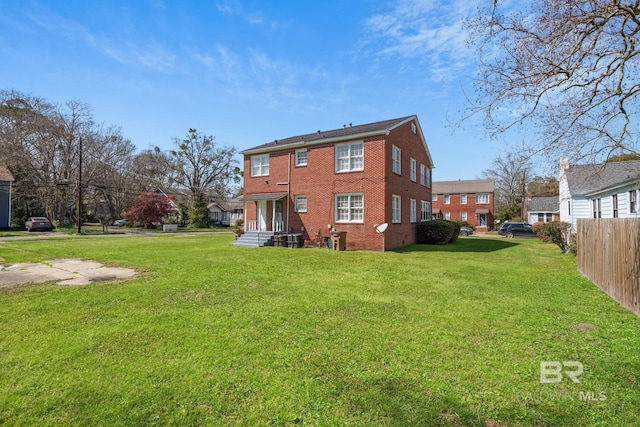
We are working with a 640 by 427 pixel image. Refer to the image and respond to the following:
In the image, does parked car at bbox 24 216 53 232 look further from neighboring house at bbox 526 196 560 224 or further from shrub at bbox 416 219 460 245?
neighboring house at bbox 526 196 560 224

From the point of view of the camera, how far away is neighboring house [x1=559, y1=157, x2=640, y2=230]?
11.6 metres

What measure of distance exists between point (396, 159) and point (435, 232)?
5.76m

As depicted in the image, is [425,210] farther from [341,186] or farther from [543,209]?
[543,209]

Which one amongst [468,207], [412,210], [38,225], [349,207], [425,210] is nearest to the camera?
[349,207]

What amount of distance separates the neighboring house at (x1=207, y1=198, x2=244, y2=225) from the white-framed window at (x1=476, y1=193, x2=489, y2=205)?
124ft

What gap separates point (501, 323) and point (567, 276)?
595cm

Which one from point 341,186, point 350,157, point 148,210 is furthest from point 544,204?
point 148,210

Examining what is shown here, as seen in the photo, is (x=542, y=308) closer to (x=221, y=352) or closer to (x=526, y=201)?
(x=221, y=352)

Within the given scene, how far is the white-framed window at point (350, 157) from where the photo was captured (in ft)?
54.3

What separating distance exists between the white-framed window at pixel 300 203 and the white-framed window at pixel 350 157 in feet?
8.71

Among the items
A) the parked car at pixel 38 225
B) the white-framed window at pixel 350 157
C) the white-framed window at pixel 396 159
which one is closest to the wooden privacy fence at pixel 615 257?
the white-framed window at pixel 396 159

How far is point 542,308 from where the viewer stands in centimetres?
590

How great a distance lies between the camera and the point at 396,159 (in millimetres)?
17547

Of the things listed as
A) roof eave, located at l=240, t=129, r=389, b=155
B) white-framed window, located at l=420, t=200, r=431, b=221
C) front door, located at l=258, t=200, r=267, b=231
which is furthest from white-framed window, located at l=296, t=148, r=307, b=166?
white-framed window, located at l=420, t=200, r=431, b=221
